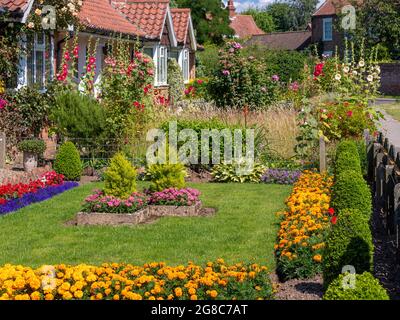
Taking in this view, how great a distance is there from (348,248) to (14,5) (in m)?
12.3

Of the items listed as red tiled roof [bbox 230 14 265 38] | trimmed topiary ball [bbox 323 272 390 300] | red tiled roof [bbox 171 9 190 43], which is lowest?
trimmed topiary ball [bbox 323 272 390 300]

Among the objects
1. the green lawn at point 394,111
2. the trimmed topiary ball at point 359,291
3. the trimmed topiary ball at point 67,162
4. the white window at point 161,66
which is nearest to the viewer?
the trimmed topiary ball at point 359,291

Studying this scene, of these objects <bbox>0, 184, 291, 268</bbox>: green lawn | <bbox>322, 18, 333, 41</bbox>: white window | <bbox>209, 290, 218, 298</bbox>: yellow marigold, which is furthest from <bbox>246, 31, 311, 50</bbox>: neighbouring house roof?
<bbox>209, 290, 218, 298</bbox>: yellow marigold

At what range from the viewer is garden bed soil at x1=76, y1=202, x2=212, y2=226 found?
9273mm

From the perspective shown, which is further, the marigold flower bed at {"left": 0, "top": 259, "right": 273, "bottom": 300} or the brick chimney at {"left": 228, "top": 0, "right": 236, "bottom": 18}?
the brick chimney at {"left": 228, "top": 0, "right": 236, "bottom": 18}

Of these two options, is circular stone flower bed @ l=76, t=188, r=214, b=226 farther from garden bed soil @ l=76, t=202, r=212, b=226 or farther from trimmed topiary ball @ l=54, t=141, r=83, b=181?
trimmed topiary ball @ l=54, t=141, r=83, b=181

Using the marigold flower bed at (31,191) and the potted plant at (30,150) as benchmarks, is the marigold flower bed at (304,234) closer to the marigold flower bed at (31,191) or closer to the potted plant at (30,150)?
the marigold flower bed at (31,191)

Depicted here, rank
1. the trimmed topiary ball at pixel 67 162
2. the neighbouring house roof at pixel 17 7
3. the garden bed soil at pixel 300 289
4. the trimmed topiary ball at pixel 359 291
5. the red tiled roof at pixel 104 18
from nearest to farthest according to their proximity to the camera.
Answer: the trimmed topiary ball at pixel 359 291
the garden bed soil at pixel 300 289
the trimmed topiary ball at pixel 67 162
the neighbouring house roof at pixel 17 7
the red tiled roof at pixel 104 18

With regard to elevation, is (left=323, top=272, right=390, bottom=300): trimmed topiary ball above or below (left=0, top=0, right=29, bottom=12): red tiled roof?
below

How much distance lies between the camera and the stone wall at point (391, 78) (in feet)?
149

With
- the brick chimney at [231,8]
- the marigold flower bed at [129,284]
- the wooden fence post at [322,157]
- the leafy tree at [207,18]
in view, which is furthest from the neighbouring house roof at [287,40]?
the marigold flower bed at [129,284]

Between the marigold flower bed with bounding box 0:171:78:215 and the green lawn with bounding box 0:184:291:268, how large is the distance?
23cm

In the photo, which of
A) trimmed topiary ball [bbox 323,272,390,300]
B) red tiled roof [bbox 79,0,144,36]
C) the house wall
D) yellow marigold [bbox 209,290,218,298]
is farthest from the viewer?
the house wall

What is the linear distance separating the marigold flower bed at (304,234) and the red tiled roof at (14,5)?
8821mm
